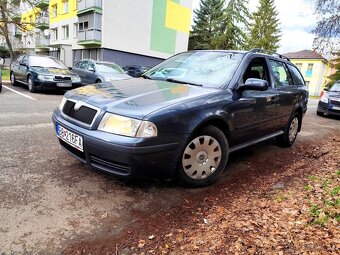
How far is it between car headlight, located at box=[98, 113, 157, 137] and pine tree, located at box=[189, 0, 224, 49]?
121 ft

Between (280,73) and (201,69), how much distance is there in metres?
1.83

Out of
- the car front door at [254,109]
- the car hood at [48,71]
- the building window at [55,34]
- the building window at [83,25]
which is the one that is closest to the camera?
the car front door at [254,109]

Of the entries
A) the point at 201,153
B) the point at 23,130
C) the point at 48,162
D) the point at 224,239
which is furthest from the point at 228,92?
the point at 23,130

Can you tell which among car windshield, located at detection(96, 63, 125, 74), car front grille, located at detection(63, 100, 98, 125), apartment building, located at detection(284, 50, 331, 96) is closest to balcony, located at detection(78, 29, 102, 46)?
car windshield, located at detection(96, 63, 125, 74)

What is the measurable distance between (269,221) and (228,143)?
1.31m

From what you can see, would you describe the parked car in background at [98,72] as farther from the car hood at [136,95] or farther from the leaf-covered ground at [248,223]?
the leaf-covered ground at [248,223]

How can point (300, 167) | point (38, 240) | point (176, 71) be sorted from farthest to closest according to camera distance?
point (300, 167) < point (176, 71) < point (38, 240)

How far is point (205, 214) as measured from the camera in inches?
111

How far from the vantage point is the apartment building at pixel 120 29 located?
25.9 m

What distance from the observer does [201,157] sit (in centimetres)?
329

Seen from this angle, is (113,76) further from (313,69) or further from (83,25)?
(313,69)

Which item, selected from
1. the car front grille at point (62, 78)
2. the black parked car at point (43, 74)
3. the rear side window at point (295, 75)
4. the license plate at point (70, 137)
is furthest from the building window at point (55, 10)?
the license plate at point (70, 137)

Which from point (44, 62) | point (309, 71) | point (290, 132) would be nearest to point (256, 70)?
point (290, 132)

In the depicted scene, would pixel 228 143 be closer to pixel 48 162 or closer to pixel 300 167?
pixel 300 167
